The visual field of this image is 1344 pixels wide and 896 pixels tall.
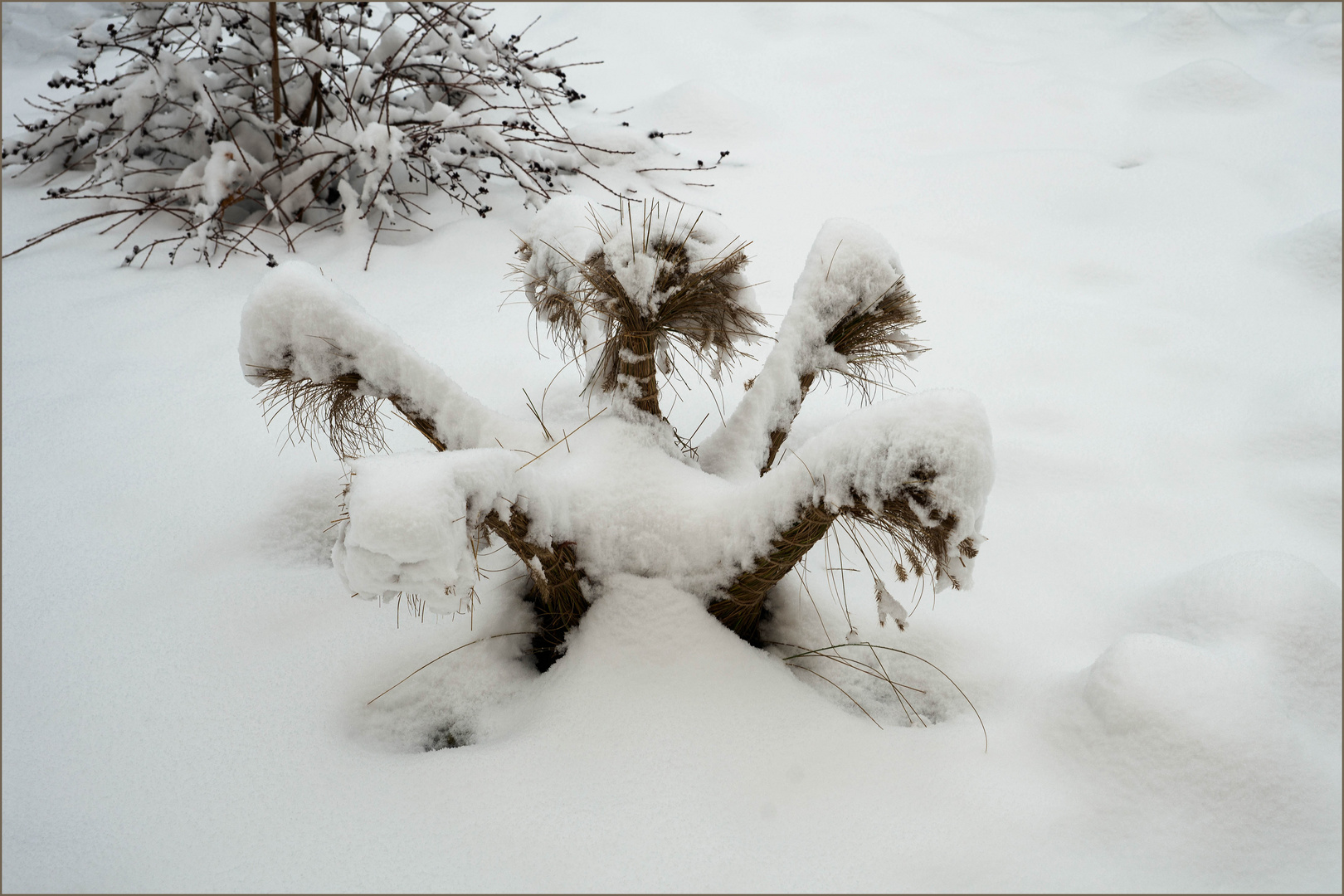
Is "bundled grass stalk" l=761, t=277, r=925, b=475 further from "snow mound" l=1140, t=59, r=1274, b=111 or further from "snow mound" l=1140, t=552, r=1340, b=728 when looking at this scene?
"snow mound" l=1140, t=59, r=1274, b=111

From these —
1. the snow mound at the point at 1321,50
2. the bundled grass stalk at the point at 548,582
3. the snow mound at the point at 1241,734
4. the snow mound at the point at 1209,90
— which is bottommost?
the snow mound at the point at 1241,734

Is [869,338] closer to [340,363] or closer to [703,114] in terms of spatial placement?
[340,363]

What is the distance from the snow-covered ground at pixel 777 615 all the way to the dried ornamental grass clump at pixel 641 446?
106 millimetres

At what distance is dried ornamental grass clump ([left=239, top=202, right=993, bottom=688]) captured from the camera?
73 cm

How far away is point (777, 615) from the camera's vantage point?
1.09 metres

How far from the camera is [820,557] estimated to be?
48.1 inches

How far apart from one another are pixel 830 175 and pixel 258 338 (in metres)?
1.95

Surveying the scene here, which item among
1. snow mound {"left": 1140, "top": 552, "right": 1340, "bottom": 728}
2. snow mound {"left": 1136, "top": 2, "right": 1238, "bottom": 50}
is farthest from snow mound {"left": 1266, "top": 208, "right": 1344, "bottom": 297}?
snow mound {"left": 1136, "top": 2, "right": 1238, "bottom": 50}

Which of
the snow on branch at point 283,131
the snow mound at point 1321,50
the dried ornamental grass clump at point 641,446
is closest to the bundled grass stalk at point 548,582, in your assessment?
the dried ornamental grass clump at point 641,446

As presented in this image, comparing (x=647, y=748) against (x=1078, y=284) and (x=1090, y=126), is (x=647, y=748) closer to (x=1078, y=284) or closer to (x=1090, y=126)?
(x=1078, y=284)

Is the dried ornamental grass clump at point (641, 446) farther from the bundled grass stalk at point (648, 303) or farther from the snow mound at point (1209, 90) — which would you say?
the snow mound at point (1209, 90)

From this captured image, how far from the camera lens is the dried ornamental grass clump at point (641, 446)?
727 millimetres

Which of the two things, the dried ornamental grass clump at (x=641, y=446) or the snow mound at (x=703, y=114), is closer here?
the dried ornamental grass clump at (x=641, y=446)

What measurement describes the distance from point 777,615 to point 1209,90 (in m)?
2.89
